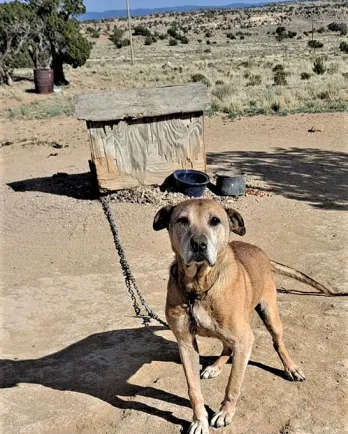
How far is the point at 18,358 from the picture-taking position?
4.91 m

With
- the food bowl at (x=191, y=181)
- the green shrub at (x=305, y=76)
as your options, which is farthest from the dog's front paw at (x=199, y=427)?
the green shrub at (x=305, y=76)

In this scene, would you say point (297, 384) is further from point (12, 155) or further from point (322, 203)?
point (12, 155)

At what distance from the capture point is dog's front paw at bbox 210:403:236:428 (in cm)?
361

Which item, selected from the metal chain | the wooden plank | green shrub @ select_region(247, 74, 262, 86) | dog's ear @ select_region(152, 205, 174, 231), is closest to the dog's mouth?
dog's ear @ select_region(152, 205, 174, 231)

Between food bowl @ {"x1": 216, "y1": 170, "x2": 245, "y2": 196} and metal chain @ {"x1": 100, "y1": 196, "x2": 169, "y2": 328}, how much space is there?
180cm

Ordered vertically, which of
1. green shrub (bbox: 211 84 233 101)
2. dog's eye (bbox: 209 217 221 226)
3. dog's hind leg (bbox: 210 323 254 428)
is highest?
dog's eye (bbox: 209 217 221 226)

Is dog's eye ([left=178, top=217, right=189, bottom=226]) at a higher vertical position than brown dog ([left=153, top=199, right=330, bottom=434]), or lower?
higher

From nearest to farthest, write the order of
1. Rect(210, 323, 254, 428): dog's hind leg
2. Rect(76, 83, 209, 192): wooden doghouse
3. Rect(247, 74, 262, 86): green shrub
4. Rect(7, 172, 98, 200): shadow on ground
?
Rect(210, 323, 254, 428): dog's hind leg → Rect(76, 83, 209, 192): wooden doghouse → Rect(7, 172, 98, 200): shadow on ground → Rect(247, 74, 262, 86): green shrub

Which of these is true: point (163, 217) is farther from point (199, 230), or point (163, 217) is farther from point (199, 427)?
point (199, 427)

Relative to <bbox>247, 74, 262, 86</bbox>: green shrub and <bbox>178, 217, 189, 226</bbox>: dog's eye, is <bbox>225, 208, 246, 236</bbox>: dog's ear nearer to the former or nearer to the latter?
<bbox>178, 217, 189, 226</bbox>: dog's eye

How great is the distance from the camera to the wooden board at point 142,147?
360 inches

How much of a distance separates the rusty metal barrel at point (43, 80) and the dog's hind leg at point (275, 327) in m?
21.9

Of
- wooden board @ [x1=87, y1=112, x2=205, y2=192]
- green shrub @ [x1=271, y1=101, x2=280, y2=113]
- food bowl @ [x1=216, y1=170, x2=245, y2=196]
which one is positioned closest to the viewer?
wooden board @ [x1=87, y1=112, x2=205, y2=192]

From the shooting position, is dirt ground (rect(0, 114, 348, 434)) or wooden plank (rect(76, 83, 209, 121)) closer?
dirt ground (rect(0, 114, 348, 434))
